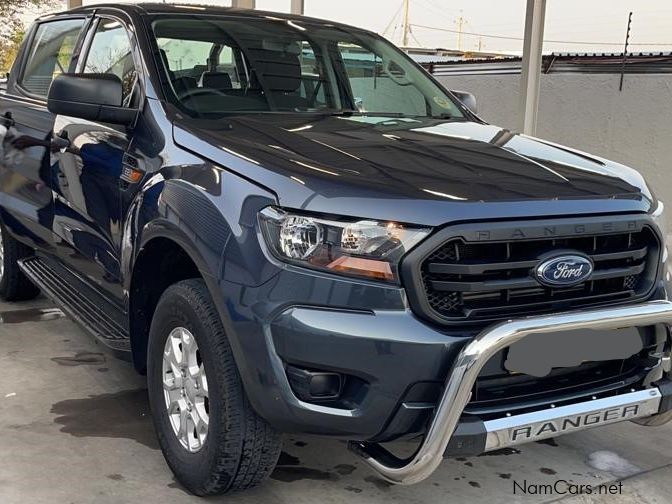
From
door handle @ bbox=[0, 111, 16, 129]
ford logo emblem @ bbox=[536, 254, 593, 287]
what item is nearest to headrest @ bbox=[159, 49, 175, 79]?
door handle @ bbox=[0, 111, 16, 129]

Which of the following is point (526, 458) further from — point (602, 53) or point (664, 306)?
point (602, 53)

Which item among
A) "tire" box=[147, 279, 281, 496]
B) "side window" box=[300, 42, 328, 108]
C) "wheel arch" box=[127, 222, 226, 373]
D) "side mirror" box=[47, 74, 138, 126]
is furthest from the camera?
"side window" box=[300, 42, 328, 108]

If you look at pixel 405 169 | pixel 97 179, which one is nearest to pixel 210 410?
pixel 405 169

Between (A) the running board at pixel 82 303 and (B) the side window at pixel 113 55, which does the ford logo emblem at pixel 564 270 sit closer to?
(A) the running board at pixel 82 303

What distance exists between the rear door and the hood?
4.88 feet

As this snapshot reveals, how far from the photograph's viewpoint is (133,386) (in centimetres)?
375

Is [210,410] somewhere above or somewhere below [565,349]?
below

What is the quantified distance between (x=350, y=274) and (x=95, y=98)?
1.42 m

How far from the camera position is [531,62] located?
7.40 m

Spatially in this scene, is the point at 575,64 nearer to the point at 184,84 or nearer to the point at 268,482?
the point at 184,84

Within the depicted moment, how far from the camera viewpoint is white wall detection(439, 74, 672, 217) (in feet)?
24.5

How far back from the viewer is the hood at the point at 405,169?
7.38ft

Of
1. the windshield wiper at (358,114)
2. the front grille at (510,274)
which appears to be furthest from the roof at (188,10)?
the front grille at (510,274)

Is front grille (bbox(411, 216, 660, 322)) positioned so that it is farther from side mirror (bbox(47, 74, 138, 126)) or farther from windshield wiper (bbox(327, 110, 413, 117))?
side mirror (bbox(47, 74, 138, 126))
